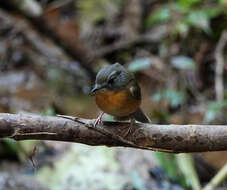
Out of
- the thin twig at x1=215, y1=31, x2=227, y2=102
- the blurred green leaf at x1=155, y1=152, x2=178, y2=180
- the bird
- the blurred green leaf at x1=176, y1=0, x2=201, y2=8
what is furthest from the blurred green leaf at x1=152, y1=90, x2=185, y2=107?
the bird

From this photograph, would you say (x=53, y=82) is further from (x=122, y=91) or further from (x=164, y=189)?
(x=122, y=91)

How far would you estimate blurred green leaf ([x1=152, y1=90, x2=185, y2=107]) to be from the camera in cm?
539

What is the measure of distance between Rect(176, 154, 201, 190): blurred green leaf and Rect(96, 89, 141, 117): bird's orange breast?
3.67 feet

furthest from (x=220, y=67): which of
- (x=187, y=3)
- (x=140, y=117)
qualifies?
(x=140, y=117)

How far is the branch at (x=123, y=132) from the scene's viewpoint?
6.98 feet

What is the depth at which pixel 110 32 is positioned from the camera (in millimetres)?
7078

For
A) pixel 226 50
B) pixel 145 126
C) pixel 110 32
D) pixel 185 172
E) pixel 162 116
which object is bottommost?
pixel 145 126

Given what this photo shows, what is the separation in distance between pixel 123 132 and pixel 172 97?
303cm

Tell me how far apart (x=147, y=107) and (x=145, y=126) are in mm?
3273

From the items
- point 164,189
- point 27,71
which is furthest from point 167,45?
point 164,189

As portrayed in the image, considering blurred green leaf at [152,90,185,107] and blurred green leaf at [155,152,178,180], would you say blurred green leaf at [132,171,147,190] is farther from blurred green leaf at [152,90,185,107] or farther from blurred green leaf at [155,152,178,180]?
blurred green leaf at [152,90,185,107]

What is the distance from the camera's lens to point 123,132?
2455 mm

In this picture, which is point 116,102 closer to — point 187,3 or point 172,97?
point 172,97

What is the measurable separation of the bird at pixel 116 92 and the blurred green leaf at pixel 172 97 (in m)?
2.47
